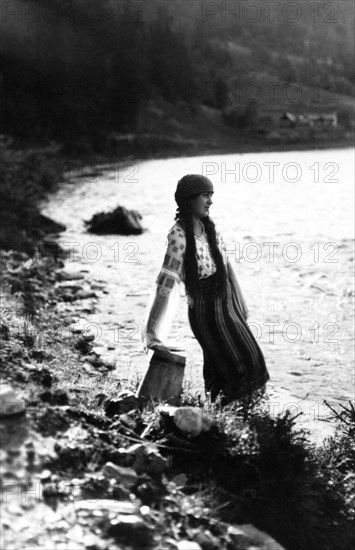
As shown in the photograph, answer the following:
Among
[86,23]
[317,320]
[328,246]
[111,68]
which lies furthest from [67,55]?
[317,320]

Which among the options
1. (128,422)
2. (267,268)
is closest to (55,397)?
(128,422)

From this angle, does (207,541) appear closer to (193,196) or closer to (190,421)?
(190,421)

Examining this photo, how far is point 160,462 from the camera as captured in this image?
423 centimetres

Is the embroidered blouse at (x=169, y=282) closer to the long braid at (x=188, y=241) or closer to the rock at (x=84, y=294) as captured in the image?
the long braid at (x=188, y=241)

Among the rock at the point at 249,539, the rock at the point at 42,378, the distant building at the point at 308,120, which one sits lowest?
the rock at the point at 249,539

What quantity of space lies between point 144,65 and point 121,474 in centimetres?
6212

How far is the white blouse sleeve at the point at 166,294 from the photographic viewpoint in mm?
5156

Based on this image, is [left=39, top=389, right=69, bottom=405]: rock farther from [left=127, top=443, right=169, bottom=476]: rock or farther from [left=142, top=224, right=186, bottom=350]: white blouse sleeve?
[left=142, top=224, right=186, bottom=350]: white blouse sleeve

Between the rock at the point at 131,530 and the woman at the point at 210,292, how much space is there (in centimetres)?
187

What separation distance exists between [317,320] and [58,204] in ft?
41.5

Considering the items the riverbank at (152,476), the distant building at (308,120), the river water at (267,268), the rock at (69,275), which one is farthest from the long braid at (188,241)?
the distant building at (308,120)

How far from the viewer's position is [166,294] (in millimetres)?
5309

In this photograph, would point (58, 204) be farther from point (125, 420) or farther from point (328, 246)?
point (125, 420)

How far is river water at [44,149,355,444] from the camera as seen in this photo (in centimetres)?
848
